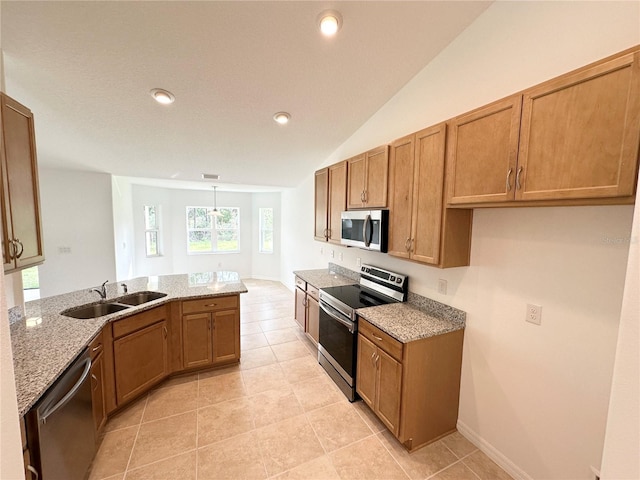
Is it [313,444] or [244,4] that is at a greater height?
[244,4]

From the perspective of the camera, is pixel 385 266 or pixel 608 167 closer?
pixel 608 167

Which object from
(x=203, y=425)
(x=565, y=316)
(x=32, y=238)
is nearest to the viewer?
(x=565, y=316)

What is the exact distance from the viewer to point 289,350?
11.5 ft

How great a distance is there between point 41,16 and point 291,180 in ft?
12.2

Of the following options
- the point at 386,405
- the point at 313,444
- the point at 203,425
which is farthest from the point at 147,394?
the point at 386,405

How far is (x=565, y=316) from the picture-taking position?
1562mm

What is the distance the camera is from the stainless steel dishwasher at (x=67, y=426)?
129cm

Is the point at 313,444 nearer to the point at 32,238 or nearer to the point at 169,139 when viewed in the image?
the point at 32,238

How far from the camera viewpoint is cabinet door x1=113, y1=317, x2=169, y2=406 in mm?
2248

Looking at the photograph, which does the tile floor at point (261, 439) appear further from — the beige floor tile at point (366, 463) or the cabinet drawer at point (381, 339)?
the cabinet drawer at point (381, 339)

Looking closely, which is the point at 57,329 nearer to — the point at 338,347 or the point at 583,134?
the point at 338,347

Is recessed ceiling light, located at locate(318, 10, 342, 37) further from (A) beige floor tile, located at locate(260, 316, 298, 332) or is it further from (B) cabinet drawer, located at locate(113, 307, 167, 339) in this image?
(A) beige floor tile, located at locate(260, 316, 298, 332)

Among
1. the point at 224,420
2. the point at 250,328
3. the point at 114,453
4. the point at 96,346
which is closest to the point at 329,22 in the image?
the point at 96,346

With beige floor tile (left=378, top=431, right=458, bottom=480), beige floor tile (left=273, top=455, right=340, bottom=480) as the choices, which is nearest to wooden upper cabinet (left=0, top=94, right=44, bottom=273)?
beige floor tile (left=273, top=455, right=340, bottom=480)
